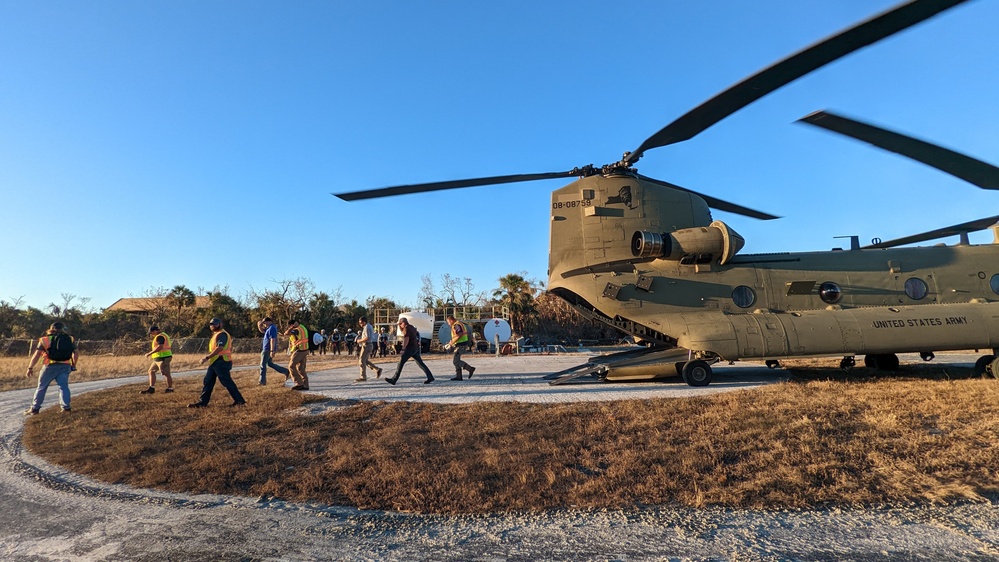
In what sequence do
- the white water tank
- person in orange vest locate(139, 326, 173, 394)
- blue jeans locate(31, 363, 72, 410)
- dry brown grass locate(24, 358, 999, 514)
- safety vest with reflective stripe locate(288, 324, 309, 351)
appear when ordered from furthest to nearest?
the white water tank → person in orange vest locate(139, 326, 173, 394) → safety vest with reflective stripe locate(288, 324, 309, 351) → blue jeans locate(31, 363, 72, 410) → dry brown grass locate(24, 358, 999, 514)

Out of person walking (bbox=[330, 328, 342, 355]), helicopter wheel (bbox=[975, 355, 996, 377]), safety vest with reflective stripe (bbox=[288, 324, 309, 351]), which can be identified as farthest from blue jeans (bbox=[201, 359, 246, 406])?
person walking (bbox=[330, 328, 342, 355])

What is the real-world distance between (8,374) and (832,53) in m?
24.4

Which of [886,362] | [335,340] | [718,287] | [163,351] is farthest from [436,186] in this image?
[335,340]

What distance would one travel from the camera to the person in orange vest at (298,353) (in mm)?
9227

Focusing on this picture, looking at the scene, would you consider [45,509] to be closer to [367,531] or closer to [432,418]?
[367,531]

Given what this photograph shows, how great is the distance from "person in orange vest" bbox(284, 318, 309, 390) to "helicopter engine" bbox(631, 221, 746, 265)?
22.3 ft

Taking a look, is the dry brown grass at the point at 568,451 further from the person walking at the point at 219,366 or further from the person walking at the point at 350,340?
the person walking at the point at 350,340

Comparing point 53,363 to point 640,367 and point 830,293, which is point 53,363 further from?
point 830,293

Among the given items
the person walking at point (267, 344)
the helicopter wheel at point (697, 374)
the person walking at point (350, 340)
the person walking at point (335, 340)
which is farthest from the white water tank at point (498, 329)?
the helicopter wheel at point (697, 374)

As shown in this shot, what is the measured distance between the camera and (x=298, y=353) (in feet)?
30.5

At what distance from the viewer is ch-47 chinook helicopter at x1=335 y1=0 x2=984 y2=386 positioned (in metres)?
8.95

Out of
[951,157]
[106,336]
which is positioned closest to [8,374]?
[951,157]

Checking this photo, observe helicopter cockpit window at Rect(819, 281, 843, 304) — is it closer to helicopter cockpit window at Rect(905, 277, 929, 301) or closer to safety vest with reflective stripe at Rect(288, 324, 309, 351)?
helicopter cockpit window at Rect(905, 277, 929, 301)

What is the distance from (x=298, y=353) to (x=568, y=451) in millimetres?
6481
